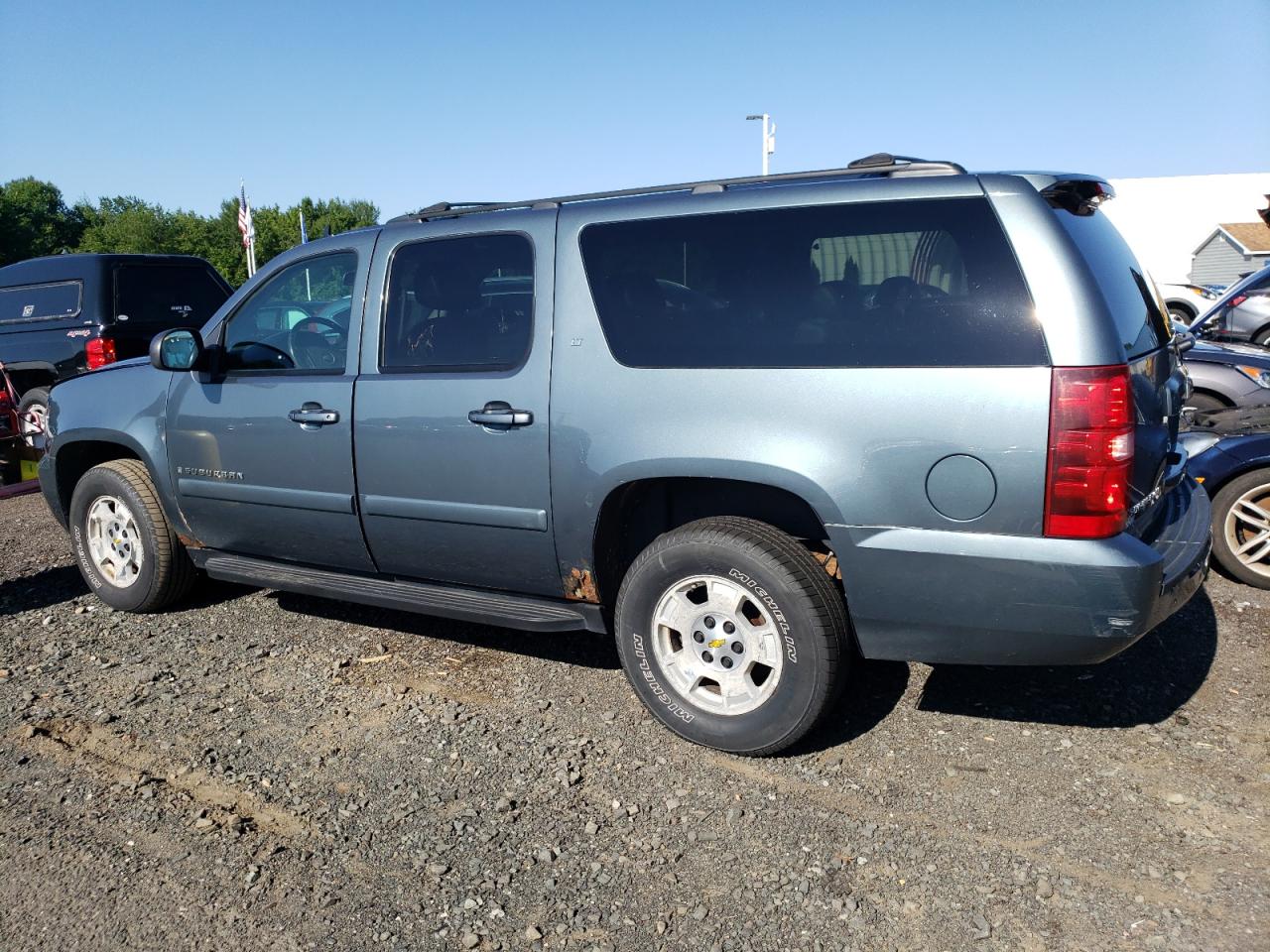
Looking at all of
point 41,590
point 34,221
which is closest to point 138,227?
point 34,221

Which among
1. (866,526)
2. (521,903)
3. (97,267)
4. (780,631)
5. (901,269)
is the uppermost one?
(97,267)

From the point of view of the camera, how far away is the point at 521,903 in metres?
2.75

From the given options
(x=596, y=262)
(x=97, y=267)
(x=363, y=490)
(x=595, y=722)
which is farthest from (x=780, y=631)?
(x=97, y=267)

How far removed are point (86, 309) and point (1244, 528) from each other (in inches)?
384

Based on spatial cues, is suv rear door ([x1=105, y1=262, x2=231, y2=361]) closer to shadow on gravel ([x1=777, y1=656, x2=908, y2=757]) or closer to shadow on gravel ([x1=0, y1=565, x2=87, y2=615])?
shadow on gravel ([x1=0, y1=565, x2=87, y2=615])

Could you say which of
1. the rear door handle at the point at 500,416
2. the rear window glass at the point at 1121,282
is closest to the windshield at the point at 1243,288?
the rear window glass at the point at 1121,282

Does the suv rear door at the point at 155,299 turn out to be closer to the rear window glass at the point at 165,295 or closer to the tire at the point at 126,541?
the rear window glass at the point at 165,295

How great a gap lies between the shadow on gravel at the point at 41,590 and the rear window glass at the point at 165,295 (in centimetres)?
442

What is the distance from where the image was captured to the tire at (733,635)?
3.34 metres

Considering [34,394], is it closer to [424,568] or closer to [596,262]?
[424,568]

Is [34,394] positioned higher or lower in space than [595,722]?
higher

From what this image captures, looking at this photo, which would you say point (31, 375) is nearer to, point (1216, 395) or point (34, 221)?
point (1216, 395)

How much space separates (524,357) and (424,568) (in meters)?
1.05

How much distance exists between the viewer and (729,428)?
336 cm
